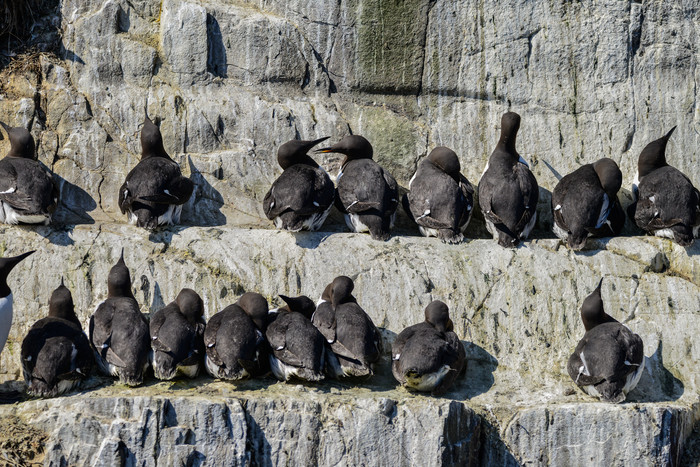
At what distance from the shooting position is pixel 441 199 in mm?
10453

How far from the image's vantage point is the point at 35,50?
1173 centimetres

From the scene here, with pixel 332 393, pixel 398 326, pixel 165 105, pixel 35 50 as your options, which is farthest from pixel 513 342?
pixel 35 50

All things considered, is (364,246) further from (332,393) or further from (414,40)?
(414,40)

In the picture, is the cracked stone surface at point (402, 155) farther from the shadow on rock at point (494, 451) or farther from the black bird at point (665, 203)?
the black bird at point (665, 203)

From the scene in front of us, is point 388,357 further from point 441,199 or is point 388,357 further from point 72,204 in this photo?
point 72,204

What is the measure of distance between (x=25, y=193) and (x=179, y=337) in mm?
2346

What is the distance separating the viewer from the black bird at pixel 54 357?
343 inches

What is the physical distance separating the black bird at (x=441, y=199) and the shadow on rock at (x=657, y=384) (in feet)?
7.15

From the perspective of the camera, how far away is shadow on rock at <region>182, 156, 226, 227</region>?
36.4ft

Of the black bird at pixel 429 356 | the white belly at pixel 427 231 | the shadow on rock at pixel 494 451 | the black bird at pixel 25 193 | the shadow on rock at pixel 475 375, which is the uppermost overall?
the black bird at pixel 25 193

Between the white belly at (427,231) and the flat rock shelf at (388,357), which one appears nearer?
the flat rock shelf at (388,357)

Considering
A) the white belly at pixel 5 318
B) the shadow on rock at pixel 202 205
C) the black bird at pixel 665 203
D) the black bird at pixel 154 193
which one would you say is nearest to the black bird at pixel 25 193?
the black bird at pixel 154 193

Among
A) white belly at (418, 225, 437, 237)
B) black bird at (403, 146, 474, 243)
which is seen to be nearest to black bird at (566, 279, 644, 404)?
black bird at (403, 146, 474, 243)

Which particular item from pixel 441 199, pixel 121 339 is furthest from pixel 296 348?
pixel 441 199
